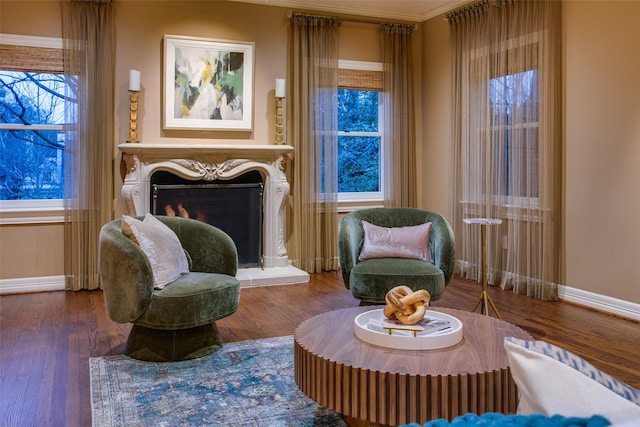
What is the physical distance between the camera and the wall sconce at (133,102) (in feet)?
16.5

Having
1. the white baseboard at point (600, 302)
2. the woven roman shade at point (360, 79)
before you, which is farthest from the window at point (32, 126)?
the white baseboard at point (600, 302)

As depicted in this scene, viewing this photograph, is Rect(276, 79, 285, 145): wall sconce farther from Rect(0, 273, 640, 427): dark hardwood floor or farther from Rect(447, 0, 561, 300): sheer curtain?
Rect(447, 0, 561, 300): sheer curtain

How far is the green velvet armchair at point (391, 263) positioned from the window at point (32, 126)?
2847 millimetres

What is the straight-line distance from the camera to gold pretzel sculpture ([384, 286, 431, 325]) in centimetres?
239

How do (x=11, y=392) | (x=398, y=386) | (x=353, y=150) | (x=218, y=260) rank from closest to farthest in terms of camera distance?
1. (x=398, y=386)
2. (x=11, y=392)
3. (x=218, y=260)
4. (x=353, y=150)

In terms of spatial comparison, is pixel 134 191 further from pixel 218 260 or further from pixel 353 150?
pixel 353 150

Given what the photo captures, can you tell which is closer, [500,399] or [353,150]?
[500,399]

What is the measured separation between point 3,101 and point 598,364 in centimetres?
507

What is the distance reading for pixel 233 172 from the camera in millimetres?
5488

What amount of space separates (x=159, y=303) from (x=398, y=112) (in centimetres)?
399

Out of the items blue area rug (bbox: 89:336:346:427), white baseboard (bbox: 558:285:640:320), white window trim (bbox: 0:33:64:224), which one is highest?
white window trim (bbox: 0:33:64:224)

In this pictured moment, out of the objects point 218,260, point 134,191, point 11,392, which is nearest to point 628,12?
point 218,260

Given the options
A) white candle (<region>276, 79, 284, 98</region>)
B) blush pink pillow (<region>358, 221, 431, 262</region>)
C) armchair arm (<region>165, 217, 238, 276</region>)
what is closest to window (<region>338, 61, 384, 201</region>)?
white candle (<region>276, 79, 284, 98</region>)

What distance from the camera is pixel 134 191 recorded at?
5.09 meters
